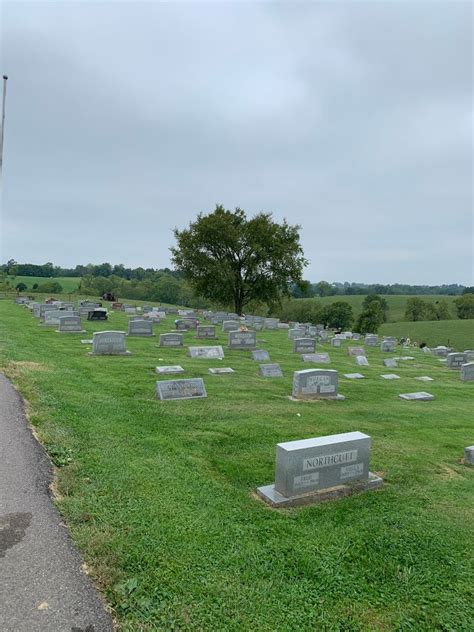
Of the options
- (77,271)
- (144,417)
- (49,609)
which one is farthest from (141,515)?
(77,271)

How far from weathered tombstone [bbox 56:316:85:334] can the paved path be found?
1475 centimetres

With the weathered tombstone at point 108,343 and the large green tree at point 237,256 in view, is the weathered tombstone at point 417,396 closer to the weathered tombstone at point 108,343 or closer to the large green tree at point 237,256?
the weathered tombstone at point 108,343

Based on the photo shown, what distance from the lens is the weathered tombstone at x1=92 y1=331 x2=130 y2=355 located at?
14047mm

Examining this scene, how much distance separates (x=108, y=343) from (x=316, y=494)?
10.5 metres

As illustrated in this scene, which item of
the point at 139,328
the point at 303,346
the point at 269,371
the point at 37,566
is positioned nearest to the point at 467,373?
the point at 303,346

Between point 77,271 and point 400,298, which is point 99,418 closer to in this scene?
point 77,271

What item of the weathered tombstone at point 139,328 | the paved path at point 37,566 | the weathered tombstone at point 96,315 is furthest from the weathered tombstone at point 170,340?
the paved path at point 37,566

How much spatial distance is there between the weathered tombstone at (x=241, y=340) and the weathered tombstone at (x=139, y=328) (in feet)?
13.9

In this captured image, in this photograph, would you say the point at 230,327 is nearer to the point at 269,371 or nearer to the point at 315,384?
the point at 269,371

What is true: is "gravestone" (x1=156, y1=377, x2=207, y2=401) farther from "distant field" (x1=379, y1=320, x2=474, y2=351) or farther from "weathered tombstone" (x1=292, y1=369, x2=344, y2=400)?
"distant field" (x1=379, y1=320, x2=474, y2=351)

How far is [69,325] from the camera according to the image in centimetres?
1912

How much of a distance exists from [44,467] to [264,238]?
116 feet

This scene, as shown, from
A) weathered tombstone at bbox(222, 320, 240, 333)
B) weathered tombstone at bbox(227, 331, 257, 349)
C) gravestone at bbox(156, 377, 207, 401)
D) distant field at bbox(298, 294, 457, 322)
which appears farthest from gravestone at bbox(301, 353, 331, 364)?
distant field at bbox(298, 294, 457, 322)

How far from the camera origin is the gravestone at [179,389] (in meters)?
9.24
